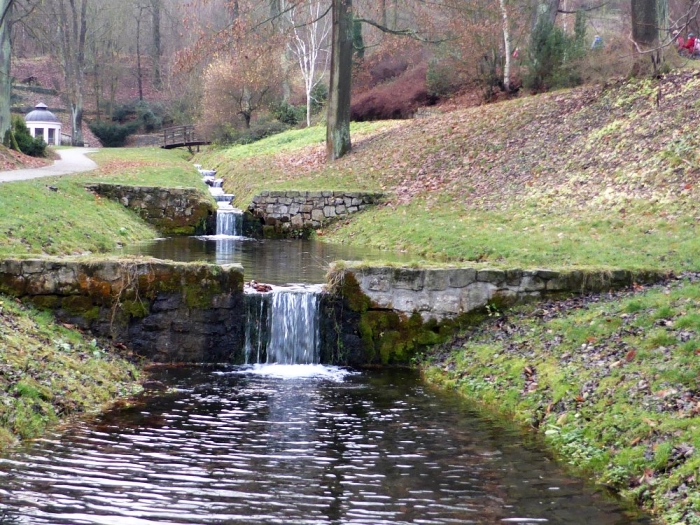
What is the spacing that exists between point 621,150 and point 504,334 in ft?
33.5

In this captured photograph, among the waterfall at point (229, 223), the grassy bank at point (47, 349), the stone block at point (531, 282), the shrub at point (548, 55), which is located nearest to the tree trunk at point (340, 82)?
the waterfall at point (229, 223)

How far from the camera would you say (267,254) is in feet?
59.5

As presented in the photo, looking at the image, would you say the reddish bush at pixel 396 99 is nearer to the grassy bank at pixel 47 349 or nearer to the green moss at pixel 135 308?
the grassy bank at pixel 47 349

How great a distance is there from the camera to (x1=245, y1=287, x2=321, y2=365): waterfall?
11.2m

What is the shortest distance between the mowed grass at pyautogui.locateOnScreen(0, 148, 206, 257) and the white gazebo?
27794 millimetres

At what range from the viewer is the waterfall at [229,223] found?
2273 cm

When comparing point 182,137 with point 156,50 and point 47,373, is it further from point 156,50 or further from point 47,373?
point 47,373

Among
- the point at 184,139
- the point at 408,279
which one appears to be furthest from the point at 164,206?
the point at 184,139

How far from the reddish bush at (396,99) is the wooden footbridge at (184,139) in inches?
557

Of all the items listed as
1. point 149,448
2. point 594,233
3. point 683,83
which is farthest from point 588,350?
point 683,83

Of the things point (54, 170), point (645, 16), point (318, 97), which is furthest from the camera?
point (318, 97)

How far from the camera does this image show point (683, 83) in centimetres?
2034

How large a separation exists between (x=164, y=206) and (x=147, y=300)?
1192 cm

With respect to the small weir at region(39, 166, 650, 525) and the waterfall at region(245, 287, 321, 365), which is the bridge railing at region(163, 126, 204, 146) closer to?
the waterfall at region(245, 287, 321, 365)
